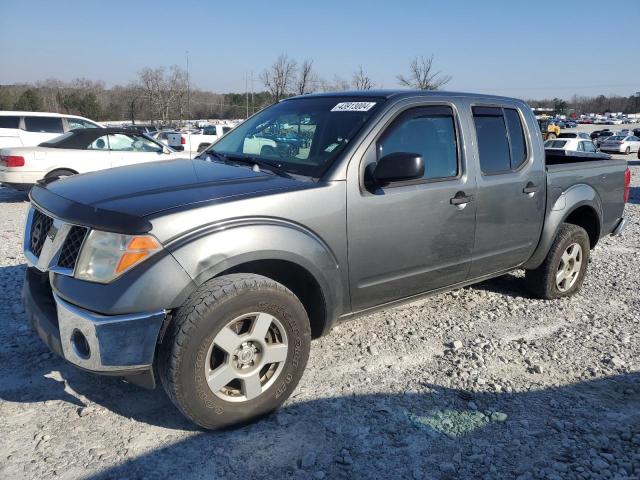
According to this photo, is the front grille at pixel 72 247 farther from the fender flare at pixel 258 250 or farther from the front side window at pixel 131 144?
the front side window at pixel 131 144

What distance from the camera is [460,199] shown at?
3.56 m

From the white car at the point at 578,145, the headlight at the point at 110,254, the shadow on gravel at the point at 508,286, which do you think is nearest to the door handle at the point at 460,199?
the shadow on gravel at the point at 508,286

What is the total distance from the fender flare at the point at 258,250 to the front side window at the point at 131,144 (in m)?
8.59

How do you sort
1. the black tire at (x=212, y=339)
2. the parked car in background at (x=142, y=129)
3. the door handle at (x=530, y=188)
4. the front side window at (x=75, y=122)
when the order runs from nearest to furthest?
the black tire at (x=212, y=339)
the door handle at (x=530, y=188)
the parked car in background at (x=142, y=129)
the front side window at (x=75, y=122)

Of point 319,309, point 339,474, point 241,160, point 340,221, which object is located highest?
point 241,160

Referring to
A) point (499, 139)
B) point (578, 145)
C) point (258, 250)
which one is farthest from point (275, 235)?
point (578, 145)

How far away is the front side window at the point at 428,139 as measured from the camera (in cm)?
332

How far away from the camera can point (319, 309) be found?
3.05m

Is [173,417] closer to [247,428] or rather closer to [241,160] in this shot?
[247,428]

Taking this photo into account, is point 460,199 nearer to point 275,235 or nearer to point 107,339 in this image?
point 275,235

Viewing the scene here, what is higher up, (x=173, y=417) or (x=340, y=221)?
(x=340, y=221)

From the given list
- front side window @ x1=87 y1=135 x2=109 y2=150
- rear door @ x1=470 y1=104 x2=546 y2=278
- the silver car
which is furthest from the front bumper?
the silver car

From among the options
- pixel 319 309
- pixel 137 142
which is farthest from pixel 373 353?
pixel 137 142

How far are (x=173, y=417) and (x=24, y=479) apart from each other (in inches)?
29.6
